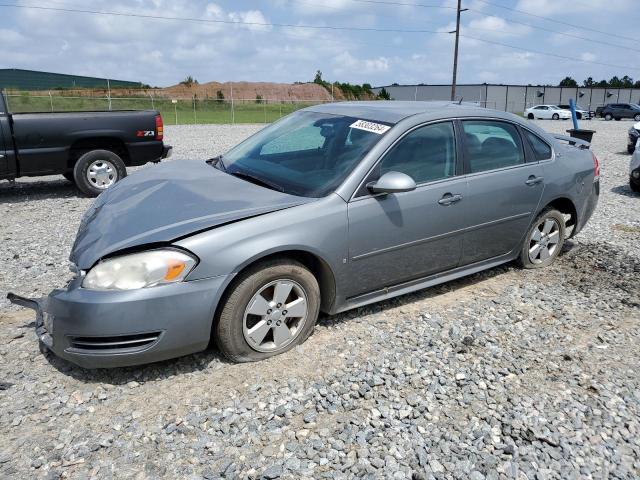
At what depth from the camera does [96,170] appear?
27.1 feet

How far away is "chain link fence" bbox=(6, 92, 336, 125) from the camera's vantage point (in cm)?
2866

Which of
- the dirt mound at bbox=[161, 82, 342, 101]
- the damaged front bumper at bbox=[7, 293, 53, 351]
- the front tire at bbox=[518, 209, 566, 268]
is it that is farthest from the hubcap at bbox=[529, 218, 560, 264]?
the dirt mound at bbox=[161, 82, 342, 101]

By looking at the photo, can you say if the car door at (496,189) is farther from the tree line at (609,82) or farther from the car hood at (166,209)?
the tree line at (609,82)

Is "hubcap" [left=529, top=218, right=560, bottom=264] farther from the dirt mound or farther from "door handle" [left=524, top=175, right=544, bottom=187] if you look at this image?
the dirt mound

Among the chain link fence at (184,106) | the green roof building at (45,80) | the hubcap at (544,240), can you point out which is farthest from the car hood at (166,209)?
the green roof building at (45,80)

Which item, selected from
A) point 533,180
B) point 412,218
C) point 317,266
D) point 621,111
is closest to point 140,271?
point 317,266

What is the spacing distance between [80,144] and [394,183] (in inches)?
257

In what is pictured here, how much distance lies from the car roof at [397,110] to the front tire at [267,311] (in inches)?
59.1

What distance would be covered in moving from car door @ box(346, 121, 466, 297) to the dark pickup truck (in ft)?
19.2

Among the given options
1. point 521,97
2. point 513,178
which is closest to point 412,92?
point 521,97

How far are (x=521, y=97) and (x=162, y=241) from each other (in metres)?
62.3

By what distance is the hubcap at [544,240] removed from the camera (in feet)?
16.4

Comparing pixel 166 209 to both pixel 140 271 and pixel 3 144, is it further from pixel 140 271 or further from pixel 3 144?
pixel 3 144

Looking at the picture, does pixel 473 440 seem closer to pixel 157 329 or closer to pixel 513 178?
pixel 157 329
